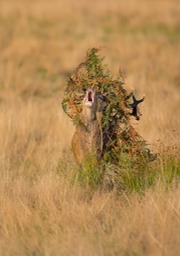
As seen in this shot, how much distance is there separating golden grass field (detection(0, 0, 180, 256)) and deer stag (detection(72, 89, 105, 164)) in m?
0.30

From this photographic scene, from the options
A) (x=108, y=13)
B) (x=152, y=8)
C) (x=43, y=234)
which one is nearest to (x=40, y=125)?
(x=43, y=234)

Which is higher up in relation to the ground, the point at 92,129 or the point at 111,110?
the point at 111,110

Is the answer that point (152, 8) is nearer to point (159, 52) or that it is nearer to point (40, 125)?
point (159, 52)

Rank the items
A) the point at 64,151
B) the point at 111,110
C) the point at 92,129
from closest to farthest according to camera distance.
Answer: the point at 92,129
the point at 111,110
the point at 64,151

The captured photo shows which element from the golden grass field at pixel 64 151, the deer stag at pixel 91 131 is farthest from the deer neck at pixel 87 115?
the golden grass field at pixel 64 151

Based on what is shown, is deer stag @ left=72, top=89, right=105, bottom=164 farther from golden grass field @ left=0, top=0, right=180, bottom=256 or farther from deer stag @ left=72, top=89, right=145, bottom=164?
golden grass field @ left=0, top=0, right=180, bottom=256

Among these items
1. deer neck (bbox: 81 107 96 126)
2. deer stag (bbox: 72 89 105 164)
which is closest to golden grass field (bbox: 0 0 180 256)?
deer stag (bbox: 72 89 105 164)

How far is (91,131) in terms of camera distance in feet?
21.2

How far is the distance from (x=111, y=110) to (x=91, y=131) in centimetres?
29

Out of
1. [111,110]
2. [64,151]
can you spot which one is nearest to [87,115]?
[111,110]

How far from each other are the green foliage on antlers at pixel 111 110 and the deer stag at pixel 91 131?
0.25ft

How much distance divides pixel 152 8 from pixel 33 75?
47.1 ft

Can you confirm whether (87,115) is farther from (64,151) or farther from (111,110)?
(64,151)

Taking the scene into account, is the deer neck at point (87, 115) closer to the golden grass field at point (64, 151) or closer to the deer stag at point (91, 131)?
the deer stag at point (91, 131)
